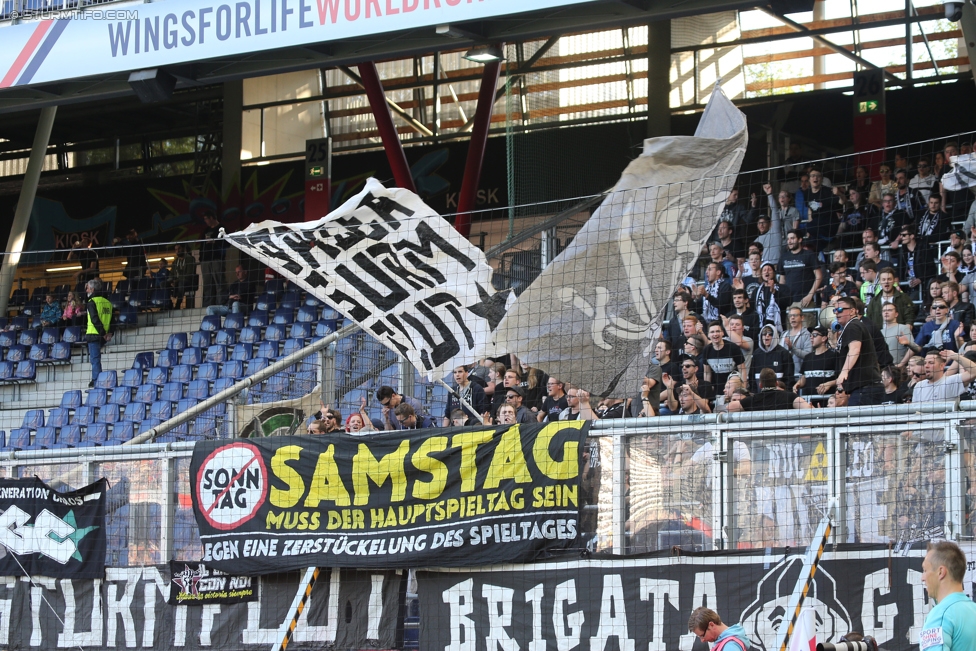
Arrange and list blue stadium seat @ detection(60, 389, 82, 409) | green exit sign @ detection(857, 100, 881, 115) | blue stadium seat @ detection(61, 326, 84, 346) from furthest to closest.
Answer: blue stadium seat @ detection(61, 326, 84, 346) → green exit sign @ detection(857, 100, 881, 115) → blue stadium seat @ detection(60, 389, 82, 409)

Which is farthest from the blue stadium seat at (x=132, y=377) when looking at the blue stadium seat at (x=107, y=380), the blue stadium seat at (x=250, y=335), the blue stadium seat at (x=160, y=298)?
the blue stadium seat at (x=160, y=298)

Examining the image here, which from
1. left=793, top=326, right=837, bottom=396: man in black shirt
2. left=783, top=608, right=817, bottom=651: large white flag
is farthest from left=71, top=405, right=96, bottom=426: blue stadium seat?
left=783, top=608, right=817, bottom=651: large white flag

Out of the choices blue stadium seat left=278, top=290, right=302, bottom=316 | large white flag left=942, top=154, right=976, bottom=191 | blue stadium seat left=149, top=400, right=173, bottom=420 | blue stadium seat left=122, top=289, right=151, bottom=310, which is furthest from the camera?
blue stadium seat left=122, top=289, right=151, bottom=310

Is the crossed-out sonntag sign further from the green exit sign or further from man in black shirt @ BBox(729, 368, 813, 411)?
the green exit sign

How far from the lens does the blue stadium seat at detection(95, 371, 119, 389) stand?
17016 mm

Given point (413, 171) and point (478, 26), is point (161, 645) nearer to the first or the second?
point (478, 26)

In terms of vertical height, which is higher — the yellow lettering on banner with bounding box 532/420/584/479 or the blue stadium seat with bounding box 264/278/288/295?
the blue stadium seat with bounding box 264/278/288/295

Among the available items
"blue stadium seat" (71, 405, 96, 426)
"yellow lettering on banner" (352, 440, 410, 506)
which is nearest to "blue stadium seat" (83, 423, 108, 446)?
"blue stadium seat" (71, 405, 96, 426)

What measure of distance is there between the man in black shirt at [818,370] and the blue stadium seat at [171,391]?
899 cm

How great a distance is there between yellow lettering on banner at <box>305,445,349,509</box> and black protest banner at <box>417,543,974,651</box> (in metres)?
0.91

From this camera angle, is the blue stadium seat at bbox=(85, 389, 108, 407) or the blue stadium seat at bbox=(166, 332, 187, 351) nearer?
the blue stadium seat at bbox=(85, 389, 108, 407)

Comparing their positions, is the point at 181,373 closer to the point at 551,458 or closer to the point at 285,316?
the point at 285,316

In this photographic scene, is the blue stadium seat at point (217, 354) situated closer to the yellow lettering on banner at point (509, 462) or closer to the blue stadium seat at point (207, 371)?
the blue stadium seat at point (207, 371)

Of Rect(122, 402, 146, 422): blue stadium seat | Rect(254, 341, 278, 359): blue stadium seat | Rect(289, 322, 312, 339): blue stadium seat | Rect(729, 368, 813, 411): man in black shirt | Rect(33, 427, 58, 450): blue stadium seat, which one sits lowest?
Rect(729, 368, 813, 411): man in black shirt
